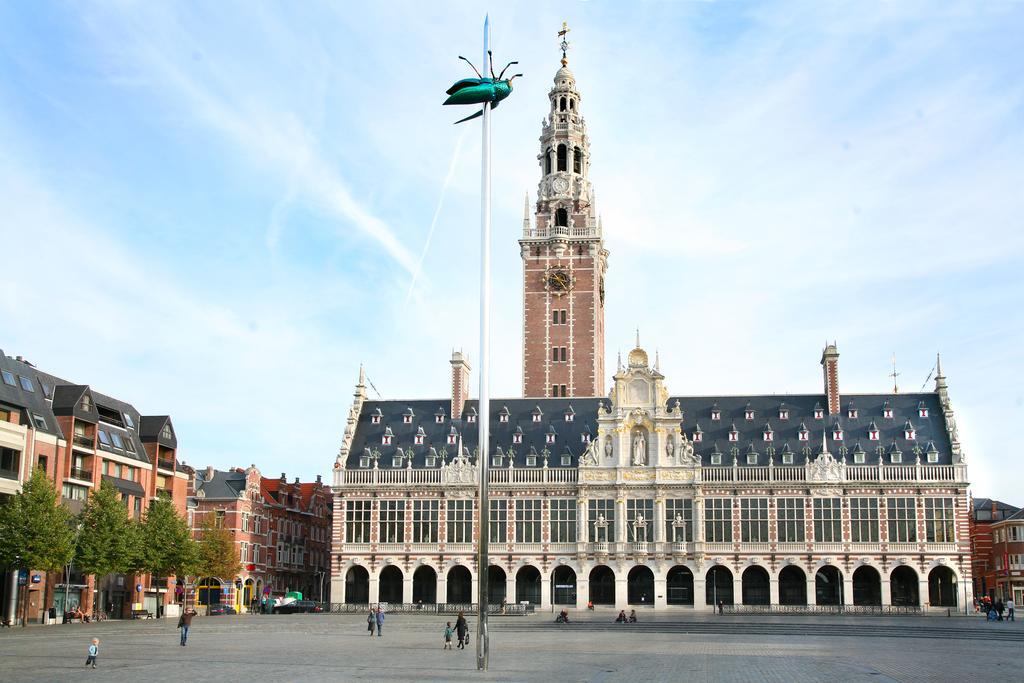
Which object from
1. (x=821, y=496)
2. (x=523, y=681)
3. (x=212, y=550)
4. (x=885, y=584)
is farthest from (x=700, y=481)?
(x=523, y=681)

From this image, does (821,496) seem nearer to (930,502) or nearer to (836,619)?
(930,502)

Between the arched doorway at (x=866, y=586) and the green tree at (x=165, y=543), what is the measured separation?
154 ft

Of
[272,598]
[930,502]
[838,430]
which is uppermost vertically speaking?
[838,430]

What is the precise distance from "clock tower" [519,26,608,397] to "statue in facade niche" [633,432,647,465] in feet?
51.3

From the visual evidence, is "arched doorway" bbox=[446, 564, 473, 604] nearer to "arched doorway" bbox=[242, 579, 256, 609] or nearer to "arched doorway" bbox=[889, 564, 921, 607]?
"arched doorway" bbox=[242, 579, 256, 609]

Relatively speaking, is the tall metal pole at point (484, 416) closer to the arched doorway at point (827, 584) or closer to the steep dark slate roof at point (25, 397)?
the steep dark slate roof at point (25, 397)

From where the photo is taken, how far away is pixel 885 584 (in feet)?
260

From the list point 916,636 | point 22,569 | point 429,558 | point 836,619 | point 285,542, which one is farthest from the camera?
point 285,542

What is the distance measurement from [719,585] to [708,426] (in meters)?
12.0

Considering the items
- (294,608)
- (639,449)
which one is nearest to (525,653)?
(639,449)

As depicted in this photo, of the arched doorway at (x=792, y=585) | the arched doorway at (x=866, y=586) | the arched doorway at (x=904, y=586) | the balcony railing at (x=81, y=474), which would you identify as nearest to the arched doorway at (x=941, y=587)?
the arched doorway at (x=904, y=586)

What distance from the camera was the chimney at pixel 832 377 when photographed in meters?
84.7

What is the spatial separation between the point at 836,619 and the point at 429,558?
105 feet

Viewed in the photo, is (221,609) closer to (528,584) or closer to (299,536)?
(299,536)
